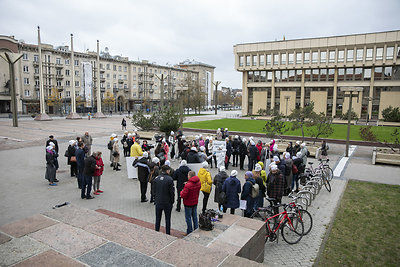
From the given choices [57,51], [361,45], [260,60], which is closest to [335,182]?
[361,45]

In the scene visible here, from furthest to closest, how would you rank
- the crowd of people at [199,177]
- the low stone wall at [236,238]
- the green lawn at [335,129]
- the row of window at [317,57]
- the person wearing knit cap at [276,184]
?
1. the row of window at [317,57]
2. the green lawn at [335,129]
3. the person wearing knit cap at [276,184]
4. the crowd of people at [199,177]
5. the low stone wall at [236,238]

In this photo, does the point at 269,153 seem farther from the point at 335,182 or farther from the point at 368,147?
the point at 368,147

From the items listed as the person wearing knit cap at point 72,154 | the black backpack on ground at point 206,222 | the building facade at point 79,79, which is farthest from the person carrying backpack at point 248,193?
the building facade at point 79,79

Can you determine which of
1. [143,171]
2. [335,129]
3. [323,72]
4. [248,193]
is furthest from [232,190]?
[323,72]

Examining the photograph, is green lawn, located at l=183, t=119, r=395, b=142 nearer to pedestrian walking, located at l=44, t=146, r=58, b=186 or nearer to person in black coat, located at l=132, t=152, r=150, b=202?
person in black coat, located at l=132, t=152, r=150, b=202

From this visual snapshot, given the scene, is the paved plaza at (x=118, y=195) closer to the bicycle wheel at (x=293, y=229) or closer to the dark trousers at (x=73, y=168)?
the bicycle wheel at (x=293, y=229)

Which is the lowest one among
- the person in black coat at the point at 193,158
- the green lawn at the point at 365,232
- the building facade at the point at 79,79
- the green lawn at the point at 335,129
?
the green lawn at the point at 365,232

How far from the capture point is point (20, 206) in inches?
376

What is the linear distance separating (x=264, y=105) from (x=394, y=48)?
28.3m

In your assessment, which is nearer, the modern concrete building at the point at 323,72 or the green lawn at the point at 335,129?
the green lawn at the point at 335,129

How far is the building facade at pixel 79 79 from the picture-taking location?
60.8 m

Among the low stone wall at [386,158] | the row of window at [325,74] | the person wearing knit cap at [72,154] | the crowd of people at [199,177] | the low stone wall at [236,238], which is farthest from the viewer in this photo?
the row of window at [325,74]

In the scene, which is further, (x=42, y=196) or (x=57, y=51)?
(x=57, y=51)

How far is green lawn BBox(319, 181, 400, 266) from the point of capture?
21.5ft
